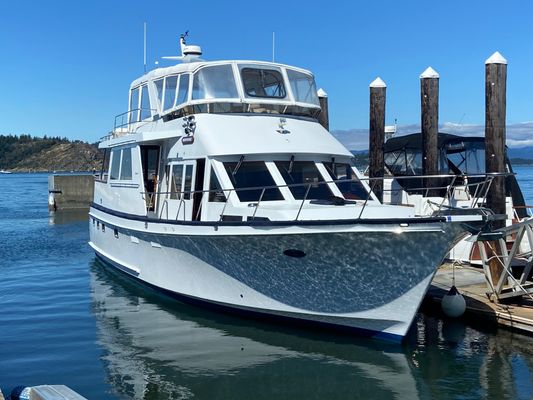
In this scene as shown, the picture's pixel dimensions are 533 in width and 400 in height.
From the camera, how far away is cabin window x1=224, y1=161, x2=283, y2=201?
982 cm

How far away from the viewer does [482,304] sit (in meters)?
10.1

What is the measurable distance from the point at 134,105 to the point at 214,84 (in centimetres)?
348

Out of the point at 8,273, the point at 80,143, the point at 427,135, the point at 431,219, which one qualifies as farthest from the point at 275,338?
the point at 80,143

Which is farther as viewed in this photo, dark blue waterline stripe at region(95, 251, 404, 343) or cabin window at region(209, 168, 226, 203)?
cabin window at region(209, 168, 226, 203)

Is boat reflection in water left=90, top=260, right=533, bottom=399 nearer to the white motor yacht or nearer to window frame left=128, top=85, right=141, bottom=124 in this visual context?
the white motor yacht

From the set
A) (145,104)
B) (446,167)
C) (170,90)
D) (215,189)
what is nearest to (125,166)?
(145,104)

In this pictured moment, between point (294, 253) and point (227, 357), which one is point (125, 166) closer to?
point (294, 253)

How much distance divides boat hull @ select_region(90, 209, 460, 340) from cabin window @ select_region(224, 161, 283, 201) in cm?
99

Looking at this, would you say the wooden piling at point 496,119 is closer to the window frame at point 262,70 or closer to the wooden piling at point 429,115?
the wooden piling at point 429,115

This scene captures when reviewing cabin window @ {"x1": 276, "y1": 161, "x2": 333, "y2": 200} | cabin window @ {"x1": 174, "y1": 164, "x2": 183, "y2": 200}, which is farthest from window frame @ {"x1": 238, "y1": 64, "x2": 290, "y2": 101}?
cabin window @ {"x1": 174, "y1": 164, "x2": 183, "y2": 200}

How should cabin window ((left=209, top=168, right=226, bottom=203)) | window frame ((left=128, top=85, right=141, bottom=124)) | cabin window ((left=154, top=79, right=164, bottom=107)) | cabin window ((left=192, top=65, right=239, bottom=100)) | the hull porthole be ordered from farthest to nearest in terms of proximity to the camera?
window frame ((left=128, top=85, right=141, bottom=124)), cabin window ((left=154, top=79, right=164, bottom=107)), cabin window ((left=192, top=65, right=239, bottom=100)), cabin window ((left=209, top=168, right=226, bottom=203)), the hull porthole

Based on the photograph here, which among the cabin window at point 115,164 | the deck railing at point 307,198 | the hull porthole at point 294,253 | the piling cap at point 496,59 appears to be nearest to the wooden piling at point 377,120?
the piling cap at point 496,59

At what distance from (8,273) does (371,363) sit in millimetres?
10385

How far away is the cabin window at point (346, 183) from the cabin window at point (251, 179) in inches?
47.2
